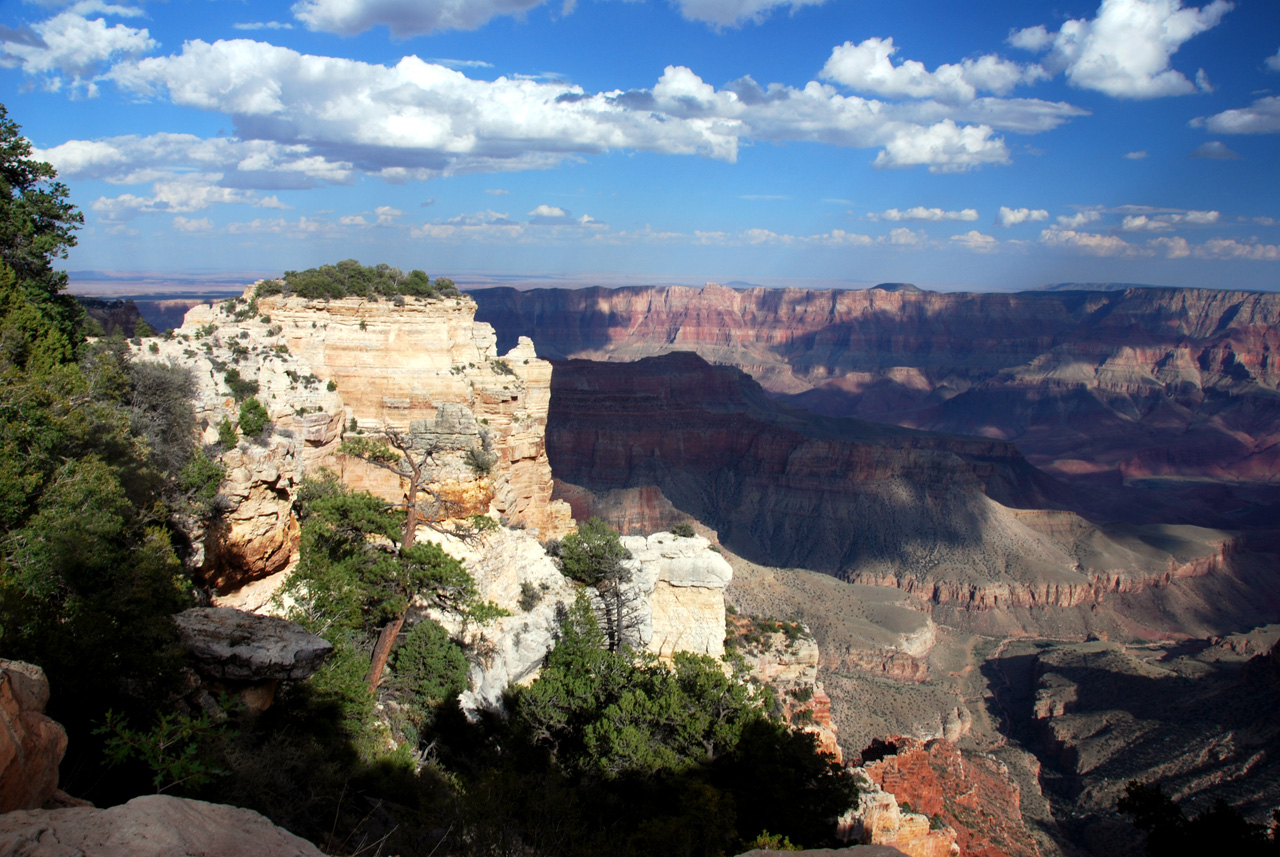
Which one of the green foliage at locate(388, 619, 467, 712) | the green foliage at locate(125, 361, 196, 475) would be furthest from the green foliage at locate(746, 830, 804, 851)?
the green foliage at locate(125, 361, 196, 475)

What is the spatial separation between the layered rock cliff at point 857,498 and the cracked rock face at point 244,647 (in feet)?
172

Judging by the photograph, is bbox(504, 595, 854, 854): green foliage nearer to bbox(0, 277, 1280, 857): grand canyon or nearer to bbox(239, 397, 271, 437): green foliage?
bbox(0, 277, 1280, 857): grand canyon

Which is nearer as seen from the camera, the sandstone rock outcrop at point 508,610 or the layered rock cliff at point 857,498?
the sandstone rock outcrop at point 508,610

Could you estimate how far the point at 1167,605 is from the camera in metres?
59.8

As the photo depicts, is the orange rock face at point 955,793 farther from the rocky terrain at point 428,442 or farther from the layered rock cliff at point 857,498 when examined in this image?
the layered rock cliff at point 857,498

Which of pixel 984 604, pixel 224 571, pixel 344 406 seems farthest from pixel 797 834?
pixel 984 604

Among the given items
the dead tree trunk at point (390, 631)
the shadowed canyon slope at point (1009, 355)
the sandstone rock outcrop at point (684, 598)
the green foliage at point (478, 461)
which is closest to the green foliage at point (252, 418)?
the dead tree trunk at point (390, 631)

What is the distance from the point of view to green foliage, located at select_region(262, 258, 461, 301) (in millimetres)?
19234

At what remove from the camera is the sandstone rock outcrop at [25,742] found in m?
4.50

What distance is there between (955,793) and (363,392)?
A: 2278 cm

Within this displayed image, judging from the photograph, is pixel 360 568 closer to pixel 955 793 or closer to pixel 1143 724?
pixel 955 793

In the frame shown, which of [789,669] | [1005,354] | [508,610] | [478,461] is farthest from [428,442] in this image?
[1005,354]

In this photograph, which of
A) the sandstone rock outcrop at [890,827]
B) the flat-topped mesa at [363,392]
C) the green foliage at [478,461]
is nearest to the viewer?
the flat-topped mesa at [363,392]

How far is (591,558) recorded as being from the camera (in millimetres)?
18688
